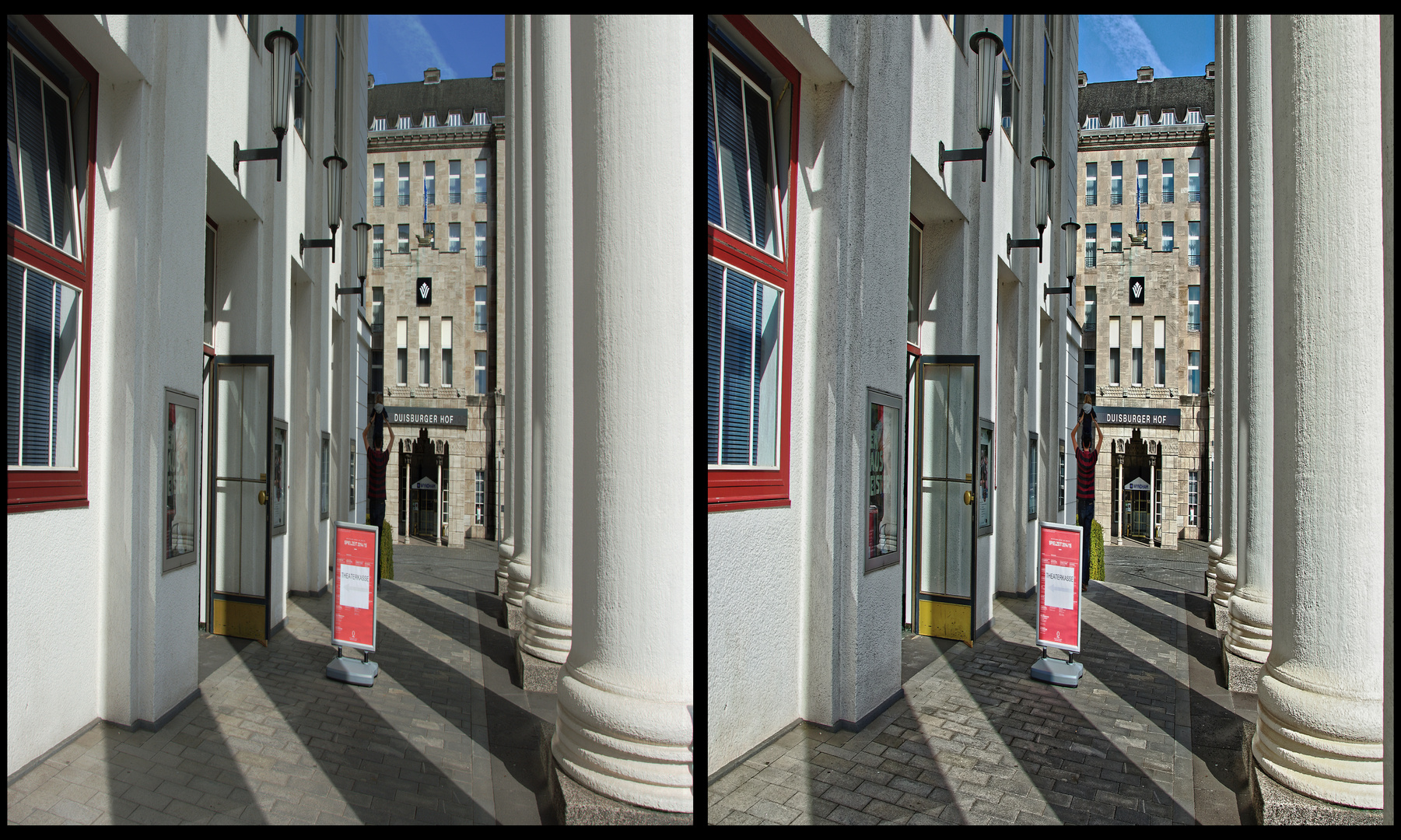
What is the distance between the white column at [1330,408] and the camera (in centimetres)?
420

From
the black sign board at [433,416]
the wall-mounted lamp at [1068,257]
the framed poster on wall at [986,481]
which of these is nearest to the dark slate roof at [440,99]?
the black sign board at [433,416]

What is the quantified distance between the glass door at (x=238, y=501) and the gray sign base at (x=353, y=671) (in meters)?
1.42

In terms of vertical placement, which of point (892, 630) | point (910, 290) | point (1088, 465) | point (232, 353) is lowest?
point (892, 630)


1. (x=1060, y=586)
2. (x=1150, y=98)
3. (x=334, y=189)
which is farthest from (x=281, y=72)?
(x=1150, y=98)

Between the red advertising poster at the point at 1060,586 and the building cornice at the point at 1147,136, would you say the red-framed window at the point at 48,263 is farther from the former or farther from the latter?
the building cornice at the point at 1147,136

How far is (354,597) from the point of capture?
7.00 m

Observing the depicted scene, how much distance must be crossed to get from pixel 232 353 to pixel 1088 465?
1219 cm

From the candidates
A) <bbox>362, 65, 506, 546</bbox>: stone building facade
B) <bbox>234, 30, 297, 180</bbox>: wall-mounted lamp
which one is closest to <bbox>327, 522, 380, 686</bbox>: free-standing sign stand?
<bbox>234, 30, 297, 180</bbox>: wall-mounted lamp

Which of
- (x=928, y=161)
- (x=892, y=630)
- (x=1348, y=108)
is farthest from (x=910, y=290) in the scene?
(x=1348, y=108)

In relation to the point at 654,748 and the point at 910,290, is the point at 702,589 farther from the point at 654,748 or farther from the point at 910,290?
the point at 910,290

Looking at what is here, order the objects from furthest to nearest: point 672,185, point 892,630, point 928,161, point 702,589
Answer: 1. point 928,161
2. point 892,630
3. point 672,185
4. point 702,589

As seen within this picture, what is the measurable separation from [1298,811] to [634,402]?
12.5 feet

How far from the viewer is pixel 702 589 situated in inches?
86.9

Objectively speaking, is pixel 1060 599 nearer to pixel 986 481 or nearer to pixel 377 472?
pixel 986 481
